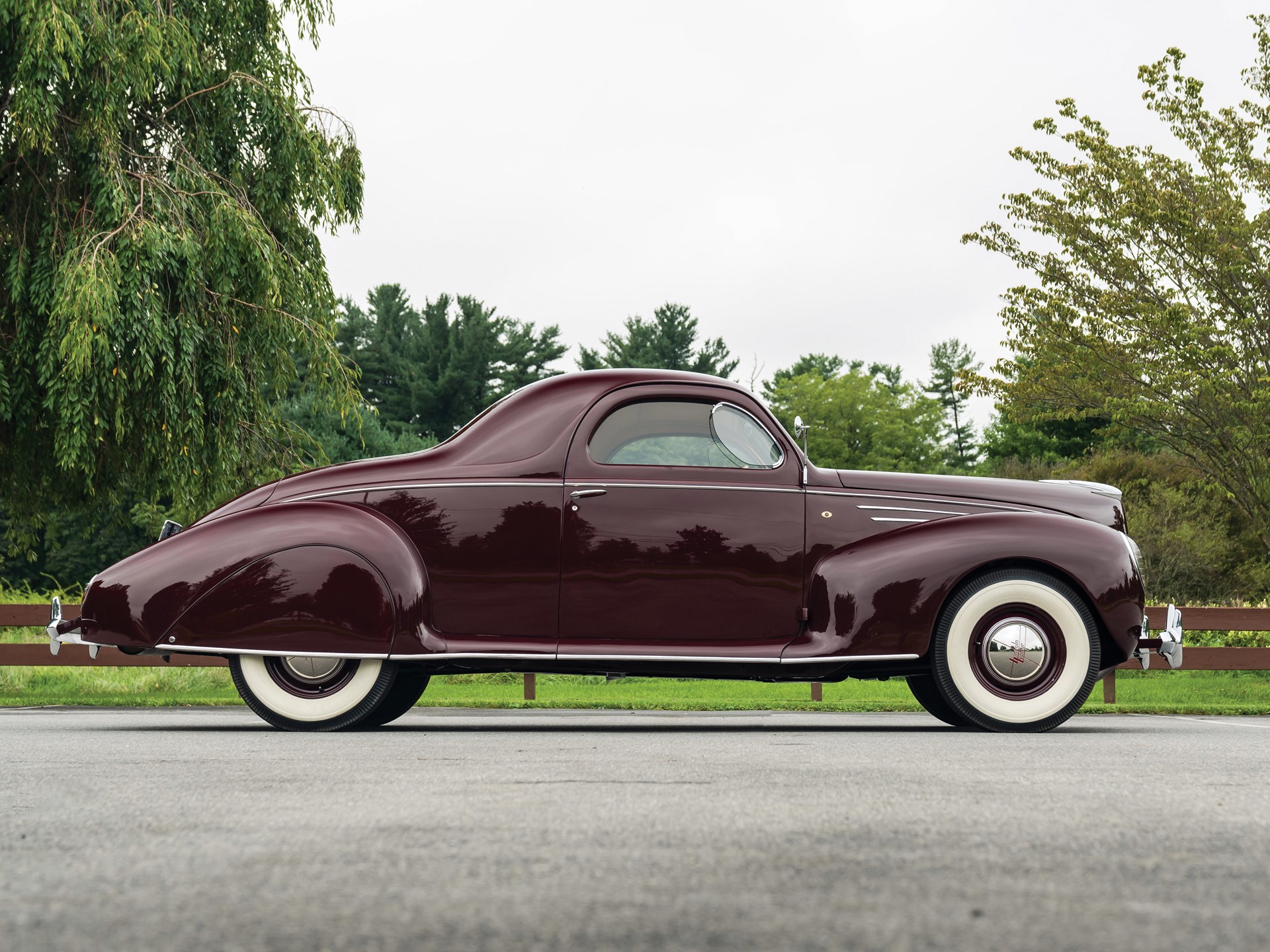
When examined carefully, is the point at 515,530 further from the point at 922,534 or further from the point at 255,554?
the point at 922,534

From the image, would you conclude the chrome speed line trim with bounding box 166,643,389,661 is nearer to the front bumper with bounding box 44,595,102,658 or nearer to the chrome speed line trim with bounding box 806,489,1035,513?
the front bumper with bounding box 44,595,102,658

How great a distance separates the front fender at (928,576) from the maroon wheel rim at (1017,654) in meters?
0.28

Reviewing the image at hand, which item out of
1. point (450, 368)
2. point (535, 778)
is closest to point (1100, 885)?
point (535, 778)

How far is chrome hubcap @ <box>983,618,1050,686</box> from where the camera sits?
24.1 feet

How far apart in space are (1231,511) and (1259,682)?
19.4m

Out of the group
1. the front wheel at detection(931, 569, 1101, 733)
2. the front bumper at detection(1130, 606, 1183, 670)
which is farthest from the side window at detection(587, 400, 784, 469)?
the front bumper at detection(1130, 606, 1183, 670)

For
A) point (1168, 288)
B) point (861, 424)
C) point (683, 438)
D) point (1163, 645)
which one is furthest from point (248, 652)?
point (861, 424)

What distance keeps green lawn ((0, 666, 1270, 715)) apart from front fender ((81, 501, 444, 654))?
484 centimetres

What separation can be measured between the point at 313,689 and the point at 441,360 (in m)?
52.9

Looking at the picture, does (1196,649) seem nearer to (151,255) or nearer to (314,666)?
(314,666)

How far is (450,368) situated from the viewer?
192 ft

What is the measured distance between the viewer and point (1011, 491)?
25.4 feet

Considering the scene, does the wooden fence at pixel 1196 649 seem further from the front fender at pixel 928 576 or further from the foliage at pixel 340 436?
the foliage at pixel 340 436

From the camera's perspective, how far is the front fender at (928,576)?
725 centimetres
